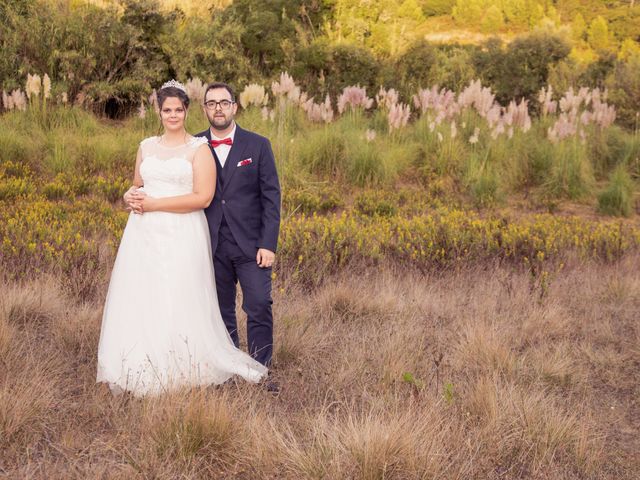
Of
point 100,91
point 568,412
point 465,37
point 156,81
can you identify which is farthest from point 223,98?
point 465,37

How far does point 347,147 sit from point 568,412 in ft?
21.5

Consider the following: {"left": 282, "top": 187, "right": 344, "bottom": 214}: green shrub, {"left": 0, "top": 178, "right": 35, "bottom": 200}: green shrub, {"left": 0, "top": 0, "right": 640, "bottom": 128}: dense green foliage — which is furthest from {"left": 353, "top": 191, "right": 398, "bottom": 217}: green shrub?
{"left": 0, "top": 0, "right": 640, "bottom": 128}: dense green foliage

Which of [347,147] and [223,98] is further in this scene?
[347,147]

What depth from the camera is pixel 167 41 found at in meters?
12.9

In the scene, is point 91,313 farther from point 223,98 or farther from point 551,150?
point 551,150

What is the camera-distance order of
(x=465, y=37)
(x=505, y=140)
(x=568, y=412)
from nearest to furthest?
(x=568, y=412) → (x=505, y=140) → (x=465, y=37)

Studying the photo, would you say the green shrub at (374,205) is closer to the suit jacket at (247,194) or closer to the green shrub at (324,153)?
the green shrub at (324,153)

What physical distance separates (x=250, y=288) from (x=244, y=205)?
463 millimetres

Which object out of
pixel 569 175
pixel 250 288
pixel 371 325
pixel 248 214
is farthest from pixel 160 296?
pixel 569 175

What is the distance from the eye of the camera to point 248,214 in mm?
3781

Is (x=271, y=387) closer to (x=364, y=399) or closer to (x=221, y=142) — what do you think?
(x=364, y=399)

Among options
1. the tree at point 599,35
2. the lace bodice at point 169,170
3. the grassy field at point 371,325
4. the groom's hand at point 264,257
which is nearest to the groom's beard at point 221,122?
the lace bodice at point 169,170

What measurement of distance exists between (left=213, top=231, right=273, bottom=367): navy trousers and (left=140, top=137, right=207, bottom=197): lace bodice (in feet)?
1.25

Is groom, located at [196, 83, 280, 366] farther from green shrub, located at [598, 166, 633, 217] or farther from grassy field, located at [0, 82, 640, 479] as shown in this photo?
green shrub, located at [598, 166, 633, 217]
